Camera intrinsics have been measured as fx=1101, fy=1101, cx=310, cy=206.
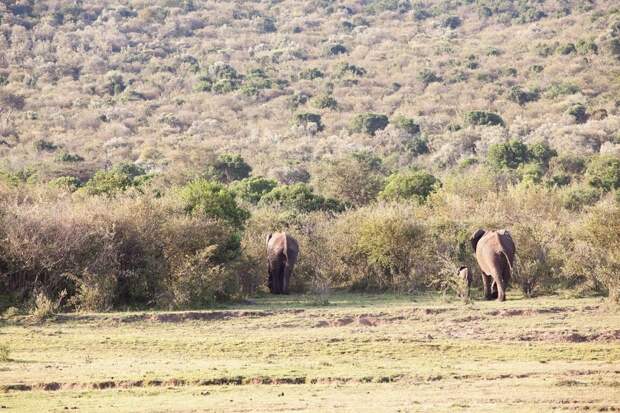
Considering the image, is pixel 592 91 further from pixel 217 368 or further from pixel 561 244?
pixel 217 368

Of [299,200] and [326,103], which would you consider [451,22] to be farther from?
[299,200]

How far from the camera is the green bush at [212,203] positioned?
29.4 m

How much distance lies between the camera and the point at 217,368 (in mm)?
17609

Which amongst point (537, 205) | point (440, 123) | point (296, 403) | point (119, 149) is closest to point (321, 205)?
point (537, 205)

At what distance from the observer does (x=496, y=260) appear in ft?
85.6

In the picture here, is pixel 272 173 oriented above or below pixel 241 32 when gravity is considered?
below

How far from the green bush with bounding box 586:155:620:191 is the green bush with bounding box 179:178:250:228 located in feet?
65.1

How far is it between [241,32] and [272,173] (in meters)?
55.8

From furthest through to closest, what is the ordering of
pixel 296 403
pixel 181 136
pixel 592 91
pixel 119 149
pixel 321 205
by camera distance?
pixel 592 91 → pixel 181 136 → pixel 119 149 → pixel 321 205 → pixel 296 403

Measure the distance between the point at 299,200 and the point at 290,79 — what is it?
186 feet

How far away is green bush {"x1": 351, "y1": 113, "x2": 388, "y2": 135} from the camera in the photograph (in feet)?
249

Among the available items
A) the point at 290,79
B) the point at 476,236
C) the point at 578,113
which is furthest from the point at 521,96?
the point at 476,236

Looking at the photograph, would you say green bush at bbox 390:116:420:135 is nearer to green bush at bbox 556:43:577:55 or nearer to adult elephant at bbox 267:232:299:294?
green bush at bbox 556:43:577:55

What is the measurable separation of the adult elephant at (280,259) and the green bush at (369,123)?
4739 centimetres
